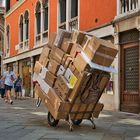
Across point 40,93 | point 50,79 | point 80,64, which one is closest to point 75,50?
point 80,64

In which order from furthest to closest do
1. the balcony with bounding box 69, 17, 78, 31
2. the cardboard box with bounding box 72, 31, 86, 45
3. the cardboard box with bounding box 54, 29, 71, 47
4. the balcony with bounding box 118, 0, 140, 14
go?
the balcony with bounding box 69, 17, 78, 31
the balcony with bounding box 118, 0, 140, 14
the cardboard box with bounding box 54, 29, 71, 47
the cardboard box with bounding box 72, 31, 86, 45

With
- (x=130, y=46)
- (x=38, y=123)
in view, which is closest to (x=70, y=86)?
(x=38, y=123)

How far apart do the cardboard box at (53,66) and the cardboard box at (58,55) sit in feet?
0.27

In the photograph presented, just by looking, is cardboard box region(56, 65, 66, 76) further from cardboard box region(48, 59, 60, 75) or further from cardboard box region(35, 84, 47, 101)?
cardboard box region(35, 84, 47, 101)

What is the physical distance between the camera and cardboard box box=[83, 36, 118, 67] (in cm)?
955

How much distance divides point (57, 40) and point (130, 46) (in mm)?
5815

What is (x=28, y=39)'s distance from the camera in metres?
30.4

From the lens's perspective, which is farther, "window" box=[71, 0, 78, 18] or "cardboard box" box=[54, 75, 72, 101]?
"window" box=[71, 0, 78, 18]

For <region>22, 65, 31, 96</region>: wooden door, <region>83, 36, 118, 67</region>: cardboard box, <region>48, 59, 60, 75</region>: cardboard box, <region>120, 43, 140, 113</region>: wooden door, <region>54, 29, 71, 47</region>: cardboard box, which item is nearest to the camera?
<region>83, 36, 118, 67</region>: cardboard box

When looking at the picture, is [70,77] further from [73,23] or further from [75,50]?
[73,23]

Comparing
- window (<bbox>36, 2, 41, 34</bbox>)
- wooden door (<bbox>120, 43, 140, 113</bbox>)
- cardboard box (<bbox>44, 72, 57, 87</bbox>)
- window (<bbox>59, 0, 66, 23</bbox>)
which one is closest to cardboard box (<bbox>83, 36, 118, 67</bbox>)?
cardboard box (<bbox>44, 72, 57, 87</bbox>)

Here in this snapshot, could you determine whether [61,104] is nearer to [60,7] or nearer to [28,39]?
[60,7]

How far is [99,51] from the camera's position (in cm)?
Answer: 959

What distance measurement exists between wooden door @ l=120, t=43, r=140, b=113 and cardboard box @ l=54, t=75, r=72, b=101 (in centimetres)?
544
